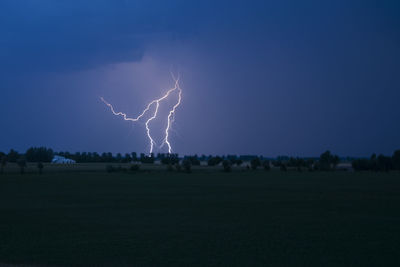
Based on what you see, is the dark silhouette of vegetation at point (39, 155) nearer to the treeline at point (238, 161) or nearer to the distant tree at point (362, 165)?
the treeline at point (238, 161)

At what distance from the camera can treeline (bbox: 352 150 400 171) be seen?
435ft

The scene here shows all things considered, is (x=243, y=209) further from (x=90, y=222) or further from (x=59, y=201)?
(x=59, y=201)

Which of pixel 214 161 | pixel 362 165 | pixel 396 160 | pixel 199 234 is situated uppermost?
pixel 396 160

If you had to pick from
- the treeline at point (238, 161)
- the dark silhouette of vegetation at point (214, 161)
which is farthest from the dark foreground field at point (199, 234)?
the dark silhouette of vegetation at point (214, 161)

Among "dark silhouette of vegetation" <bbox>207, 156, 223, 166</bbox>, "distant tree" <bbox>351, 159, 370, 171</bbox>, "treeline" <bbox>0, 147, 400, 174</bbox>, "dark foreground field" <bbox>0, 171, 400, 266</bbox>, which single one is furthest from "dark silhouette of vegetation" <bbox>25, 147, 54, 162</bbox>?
"dark foreground field" <bbox>0, 171, 400, 266</bbox>

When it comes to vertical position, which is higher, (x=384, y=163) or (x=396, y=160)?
(x=396, y=160)

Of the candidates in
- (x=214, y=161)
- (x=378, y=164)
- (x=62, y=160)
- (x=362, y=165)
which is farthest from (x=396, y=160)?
(x=62, y=160)

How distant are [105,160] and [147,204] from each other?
12769cm

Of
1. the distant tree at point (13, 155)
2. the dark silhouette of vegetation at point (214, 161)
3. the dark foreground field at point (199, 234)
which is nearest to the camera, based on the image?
the dark foreground field at point (199, 234)

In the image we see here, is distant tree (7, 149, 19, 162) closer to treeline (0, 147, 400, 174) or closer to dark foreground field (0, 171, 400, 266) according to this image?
treeline (0, 147, 400, 174)

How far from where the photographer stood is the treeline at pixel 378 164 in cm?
13262

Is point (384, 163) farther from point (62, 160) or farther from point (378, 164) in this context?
point (62, 160)

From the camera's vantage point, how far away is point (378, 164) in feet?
440

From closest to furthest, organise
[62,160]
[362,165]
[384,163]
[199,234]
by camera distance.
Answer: [199,234]
[362,165]
[384,163]
[62,160]
